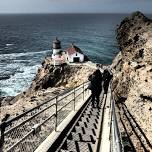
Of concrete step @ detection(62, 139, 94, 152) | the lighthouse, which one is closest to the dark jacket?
concrete step @ detection(62, 139, 94, 152)

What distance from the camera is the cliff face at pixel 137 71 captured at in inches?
572

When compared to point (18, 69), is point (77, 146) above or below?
above

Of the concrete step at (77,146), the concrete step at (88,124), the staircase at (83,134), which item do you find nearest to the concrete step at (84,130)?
the staircase at (83,134)

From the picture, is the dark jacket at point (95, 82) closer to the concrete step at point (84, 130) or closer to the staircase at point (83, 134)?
the staircase at point (83, 134)

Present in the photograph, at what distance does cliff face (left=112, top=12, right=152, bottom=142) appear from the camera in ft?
47.6

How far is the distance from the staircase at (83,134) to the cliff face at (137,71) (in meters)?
1.92

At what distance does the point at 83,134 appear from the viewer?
11.6m

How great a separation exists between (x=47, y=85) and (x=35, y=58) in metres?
37.8

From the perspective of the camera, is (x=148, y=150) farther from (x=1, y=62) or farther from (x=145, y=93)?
(x=1, y=62)

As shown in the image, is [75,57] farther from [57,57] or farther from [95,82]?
[95,82]

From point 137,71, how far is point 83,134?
23.6ft

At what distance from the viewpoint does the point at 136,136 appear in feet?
42.1

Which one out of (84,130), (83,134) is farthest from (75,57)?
(83,134)

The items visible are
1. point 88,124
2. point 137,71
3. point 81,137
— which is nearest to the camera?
point 81,137
